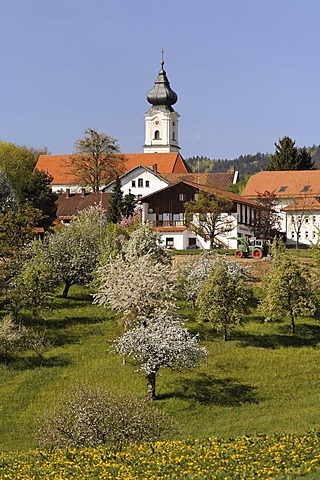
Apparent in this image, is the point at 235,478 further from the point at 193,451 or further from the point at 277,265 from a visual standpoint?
the point at 277,265

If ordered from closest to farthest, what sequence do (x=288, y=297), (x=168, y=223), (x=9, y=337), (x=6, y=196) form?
(x=9, y=337), (x=288, y=297), (x=6, y=196), (x=168, y=223)

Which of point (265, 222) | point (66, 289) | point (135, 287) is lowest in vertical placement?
point (66, 289)

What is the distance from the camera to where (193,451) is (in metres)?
24.4

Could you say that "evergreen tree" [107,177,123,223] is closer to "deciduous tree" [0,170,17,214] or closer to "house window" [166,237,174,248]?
"house window" [166,237,174,248]

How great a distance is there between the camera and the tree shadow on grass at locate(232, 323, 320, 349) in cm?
4841

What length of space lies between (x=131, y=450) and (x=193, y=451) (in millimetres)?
1874

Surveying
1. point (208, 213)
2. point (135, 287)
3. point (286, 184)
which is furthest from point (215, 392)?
point (286, 184)

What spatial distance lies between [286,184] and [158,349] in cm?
6263

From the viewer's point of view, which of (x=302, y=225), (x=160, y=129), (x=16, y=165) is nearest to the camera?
(x=16, y=165)

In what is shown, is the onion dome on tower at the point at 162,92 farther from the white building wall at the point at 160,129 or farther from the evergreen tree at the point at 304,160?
the evergreen tree at the point at 304,160

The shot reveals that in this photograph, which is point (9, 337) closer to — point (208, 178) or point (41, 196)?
point (41, 196)

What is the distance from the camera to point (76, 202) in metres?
103

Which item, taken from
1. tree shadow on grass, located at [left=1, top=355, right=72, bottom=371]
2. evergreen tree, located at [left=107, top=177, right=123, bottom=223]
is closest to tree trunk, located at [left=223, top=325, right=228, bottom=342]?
tree shadow on grass, located at [left=1, top=355, right=72, bottom=371]

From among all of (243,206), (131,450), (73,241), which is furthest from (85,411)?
(243,206)
